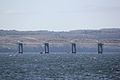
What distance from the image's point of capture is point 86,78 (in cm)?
8888

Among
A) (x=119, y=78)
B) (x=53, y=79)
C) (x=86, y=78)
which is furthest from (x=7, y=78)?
→ (x=119, y=78)

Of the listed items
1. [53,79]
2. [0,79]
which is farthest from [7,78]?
[53,79]

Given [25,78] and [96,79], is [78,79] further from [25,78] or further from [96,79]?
[25,78]

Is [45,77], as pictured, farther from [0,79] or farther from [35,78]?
[0,79]

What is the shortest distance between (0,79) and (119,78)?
851 inches

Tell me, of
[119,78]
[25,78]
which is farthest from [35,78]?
[119,78]

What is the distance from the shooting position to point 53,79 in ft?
287

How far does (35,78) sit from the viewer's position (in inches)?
3509

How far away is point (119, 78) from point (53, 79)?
476 inches

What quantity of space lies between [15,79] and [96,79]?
47.9 feet

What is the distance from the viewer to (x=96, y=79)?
87.1m

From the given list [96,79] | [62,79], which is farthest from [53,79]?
[96,79]

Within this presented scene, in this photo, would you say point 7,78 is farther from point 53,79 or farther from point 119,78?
point 119,78

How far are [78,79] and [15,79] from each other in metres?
11.4
